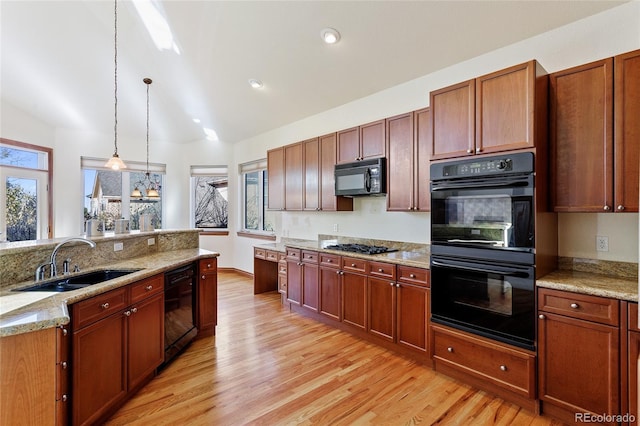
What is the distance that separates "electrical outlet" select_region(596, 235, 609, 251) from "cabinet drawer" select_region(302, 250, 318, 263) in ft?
8.47

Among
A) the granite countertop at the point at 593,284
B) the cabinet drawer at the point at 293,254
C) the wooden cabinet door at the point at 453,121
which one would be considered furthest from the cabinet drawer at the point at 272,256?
the granite countertop at the point at 593,284

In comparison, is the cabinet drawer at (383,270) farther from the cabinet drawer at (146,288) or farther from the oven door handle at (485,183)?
the cabinet drawer at (146,288)

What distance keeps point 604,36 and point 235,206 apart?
599 cm

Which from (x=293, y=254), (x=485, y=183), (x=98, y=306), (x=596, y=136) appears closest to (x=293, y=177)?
(x=293, y=254)

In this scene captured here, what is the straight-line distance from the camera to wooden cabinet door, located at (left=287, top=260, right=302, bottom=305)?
3.99 m

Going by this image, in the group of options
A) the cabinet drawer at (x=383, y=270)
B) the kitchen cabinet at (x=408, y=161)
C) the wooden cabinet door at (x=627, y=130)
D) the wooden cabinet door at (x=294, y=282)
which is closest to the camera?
the wooden cabinet door at (x=627, y=130)

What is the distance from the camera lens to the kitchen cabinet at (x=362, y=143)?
344 centimetres

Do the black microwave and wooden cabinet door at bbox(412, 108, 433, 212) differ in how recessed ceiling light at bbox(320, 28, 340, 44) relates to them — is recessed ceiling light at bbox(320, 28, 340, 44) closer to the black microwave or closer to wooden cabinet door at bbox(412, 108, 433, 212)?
wooden cabinet door at bbox(412, 108, 433, 212)

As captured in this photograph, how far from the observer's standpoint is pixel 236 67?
3.93 meters

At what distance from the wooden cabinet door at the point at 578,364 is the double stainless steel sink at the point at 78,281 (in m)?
3.05

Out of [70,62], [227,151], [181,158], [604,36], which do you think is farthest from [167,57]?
[604,36]

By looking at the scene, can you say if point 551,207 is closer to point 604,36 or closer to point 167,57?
point 604,36

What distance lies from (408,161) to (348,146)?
0.90 meters

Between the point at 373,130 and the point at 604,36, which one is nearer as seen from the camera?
the point at 604,36
